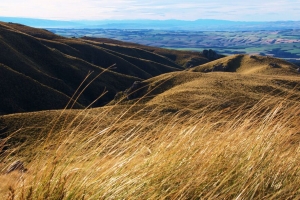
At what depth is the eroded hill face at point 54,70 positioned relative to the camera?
230 ft

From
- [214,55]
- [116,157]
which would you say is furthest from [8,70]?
[214,55]

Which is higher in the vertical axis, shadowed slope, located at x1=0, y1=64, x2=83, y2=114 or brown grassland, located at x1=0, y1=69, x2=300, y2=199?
brown grassland, located at x1=0, y1=69, x2=300, y2=199

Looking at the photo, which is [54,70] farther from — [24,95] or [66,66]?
[24,95]

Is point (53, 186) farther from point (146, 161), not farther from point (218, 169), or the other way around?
point (218, 169)

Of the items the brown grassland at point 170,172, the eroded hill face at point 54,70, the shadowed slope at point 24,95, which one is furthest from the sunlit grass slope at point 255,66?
→ the brown grassland at point 170,172

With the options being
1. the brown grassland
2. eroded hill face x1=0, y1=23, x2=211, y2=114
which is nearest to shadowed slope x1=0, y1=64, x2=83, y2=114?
eroded hill face x1=0, y1=23, x2=211, y2=114

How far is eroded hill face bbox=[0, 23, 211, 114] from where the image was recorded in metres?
70.0

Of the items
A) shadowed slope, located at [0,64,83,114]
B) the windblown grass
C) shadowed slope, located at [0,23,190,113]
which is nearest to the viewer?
the windblown grass

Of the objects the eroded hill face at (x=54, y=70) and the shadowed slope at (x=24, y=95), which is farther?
the eroded hill face at (x=54, y=70)

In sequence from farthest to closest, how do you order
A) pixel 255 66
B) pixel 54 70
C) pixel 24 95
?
pixel 255 66 < pixel 54 70 < pixel 24 95

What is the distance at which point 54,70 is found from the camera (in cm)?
9588

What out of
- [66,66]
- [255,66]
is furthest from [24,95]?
[255,66]

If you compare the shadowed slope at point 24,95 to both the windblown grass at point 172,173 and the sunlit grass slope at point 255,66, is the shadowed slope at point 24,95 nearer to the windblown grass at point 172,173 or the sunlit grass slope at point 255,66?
the sunlit grass slope at point 255,66

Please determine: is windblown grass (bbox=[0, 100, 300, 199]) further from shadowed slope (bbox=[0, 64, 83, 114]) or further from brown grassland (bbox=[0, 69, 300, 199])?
shadowed slope (bbox=[0, 64, 83, 114])
